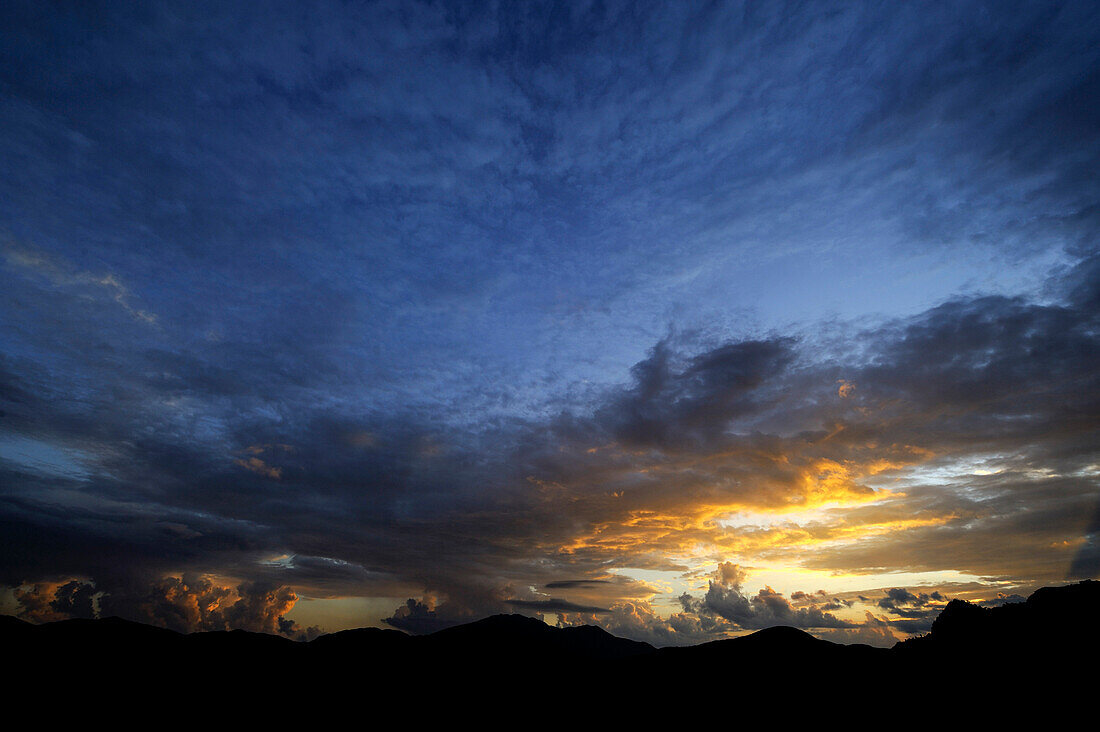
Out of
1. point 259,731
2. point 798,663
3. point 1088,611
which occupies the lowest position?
point 259,731

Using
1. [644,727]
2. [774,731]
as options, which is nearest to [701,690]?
[644,727]

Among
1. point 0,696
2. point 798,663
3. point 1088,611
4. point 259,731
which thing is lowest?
point 259,731

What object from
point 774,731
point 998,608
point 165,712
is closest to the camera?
point 774,731

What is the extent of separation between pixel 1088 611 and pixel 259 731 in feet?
956

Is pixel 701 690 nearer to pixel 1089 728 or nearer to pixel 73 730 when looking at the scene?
pixel 1089 728

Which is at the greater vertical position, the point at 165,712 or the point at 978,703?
the point at 978,703

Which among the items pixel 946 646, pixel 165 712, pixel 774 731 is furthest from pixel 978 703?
pixel 165 712

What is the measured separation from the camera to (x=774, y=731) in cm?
15875

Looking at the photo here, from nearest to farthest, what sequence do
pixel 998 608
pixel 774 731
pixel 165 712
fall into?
pixel 774 731, pixel 998 608, pixel 165 712

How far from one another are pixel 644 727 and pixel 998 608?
5292 inches

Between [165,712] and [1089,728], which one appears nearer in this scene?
[1089,728]

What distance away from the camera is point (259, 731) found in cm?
19350

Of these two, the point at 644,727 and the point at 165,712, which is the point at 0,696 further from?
the point at 644,727

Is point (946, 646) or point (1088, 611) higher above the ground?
point (1088, 611)
